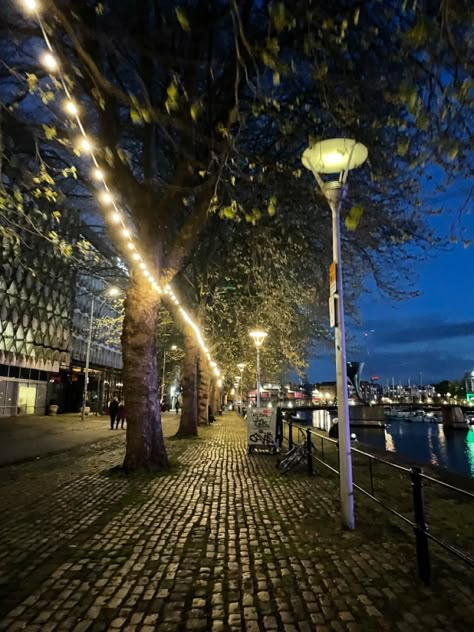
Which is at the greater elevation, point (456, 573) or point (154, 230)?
point (154, 230)

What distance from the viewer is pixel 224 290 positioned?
2161cm

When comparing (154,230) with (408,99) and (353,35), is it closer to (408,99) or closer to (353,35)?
(353,35)

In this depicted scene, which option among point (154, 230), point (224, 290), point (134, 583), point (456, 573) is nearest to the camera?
point (134, 583)

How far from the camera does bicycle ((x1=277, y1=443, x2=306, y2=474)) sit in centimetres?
964

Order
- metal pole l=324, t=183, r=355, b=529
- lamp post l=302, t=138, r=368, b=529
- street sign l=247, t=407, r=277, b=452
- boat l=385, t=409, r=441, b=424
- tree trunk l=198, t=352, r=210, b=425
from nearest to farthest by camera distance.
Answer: metal pole l=324, t=183, r=355, b=529 < lamp post l=302, t=138, r=368, b=529 < street sign l=247, t=407, r=277, b=452 < tree trunk l=198, t=352, r=210, b=425 < boat l=385, t=409, r=441, b=424

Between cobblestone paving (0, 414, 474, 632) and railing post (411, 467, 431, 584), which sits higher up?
railing post (411, 467, 431, 584)

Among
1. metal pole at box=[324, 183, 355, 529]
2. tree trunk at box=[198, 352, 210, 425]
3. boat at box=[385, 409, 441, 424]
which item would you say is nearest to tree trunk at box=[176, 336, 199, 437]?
tree trunk at box=[198, 352, 210, 425]

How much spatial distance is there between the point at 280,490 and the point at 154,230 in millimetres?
6015

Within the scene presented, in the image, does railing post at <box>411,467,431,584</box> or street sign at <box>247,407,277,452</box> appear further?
street sign at <box>247,407,277,452</box>

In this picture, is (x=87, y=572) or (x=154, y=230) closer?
(x=87, y=572)

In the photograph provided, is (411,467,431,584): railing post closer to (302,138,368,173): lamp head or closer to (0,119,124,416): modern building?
(302,138,368,173): lamp head

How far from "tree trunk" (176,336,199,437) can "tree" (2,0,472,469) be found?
7.57 metres

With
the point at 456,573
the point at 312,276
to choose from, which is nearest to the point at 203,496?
the point at 456,573

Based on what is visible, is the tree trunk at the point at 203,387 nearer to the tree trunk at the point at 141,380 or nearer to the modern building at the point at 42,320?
the modern building at the point at 42,320
